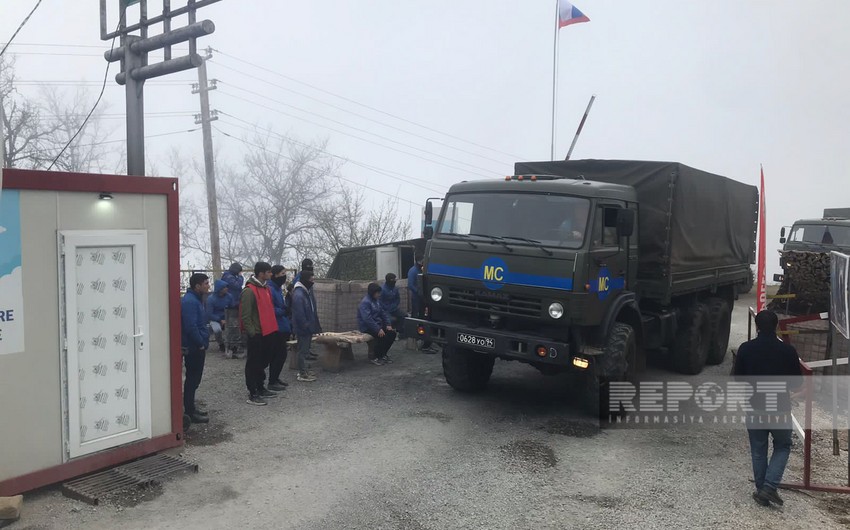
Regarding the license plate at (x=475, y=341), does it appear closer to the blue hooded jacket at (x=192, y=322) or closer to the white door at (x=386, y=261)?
the blue hooded jacket at (x=192, y=322)


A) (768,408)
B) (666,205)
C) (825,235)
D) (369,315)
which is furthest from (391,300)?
(825,235)

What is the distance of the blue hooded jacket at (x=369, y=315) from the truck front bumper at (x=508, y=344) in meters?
2.59

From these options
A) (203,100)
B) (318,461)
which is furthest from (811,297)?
(203,100)

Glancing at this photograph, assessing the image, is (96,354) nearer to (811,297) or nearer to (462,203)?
(462,203)

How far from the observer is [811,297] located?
11.2m

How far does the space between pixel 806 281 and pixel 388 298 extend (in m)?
7.50

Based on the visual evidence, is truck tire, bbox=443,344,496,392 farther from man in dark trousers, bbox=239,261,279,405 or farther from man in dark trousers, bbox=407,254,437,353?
man in dark trousers, bbox=407,254,437,353

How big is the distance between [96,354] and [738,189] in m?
10.4

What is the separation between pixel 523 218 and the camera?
285 inches

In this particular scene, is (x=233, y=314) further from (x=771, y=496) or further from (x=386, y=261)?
(x=771, y=496)

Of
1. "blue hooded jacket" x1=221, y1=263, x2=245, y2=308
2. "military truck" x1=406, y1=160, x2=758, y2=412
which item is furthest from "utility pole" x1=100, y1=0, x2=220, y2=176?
"military truck" x1=406, y1=160, x2=758, y2=412

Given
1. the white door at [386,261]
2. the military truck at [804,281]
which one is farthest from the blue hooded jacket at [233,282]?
the military truck at [804,281]

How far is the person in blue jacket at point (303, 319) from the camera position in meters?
9.03

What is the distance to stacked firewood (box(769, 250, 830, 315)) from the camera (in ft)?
36.5
